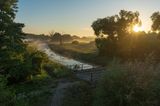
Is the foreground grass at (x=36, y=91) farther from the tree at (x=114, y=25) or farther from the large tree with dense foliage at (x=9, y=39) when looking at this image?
the tree at (x=114, y=25)

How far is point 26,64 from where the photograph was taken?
36812 millimetres

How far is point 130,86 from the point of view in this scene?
2400 cm

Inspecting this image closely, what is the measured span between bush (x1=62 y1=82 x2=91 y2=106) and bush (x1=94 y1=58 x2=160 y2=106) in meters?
4.32

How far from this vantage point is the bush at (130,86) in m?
23.9

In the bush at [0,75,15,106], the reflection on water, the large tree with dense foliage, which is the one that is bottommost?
the reflection on water

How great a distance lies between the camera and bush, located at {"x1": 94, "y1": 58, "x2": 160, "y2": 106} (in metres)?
23.9

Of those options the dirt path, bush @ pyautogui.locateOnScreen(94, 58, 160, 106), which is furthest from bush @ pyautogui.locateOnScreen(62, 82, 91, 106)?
bush @ pyautogui.locateOnScreen(94, 58, 160, 106)

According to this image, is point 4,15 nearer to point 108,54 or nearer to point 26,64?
point 26,64

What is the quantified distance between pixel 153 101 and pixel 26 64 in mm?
17604

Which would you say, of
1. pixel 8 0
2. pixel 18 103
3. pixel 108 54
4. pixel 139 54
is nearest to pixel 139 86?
pixel 18 103

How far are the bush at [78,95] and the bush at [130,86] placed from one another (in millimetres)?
4325

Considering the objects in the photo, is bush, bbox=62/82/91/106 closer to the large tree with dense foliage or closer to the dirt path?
the dirt path

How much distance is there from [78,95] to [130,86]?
857 cm

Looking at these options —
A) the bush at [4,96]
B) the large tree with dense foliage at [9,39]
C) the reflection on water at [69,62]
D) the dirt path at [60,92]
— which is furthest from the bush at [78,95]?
the reflection on water at [69,62]
